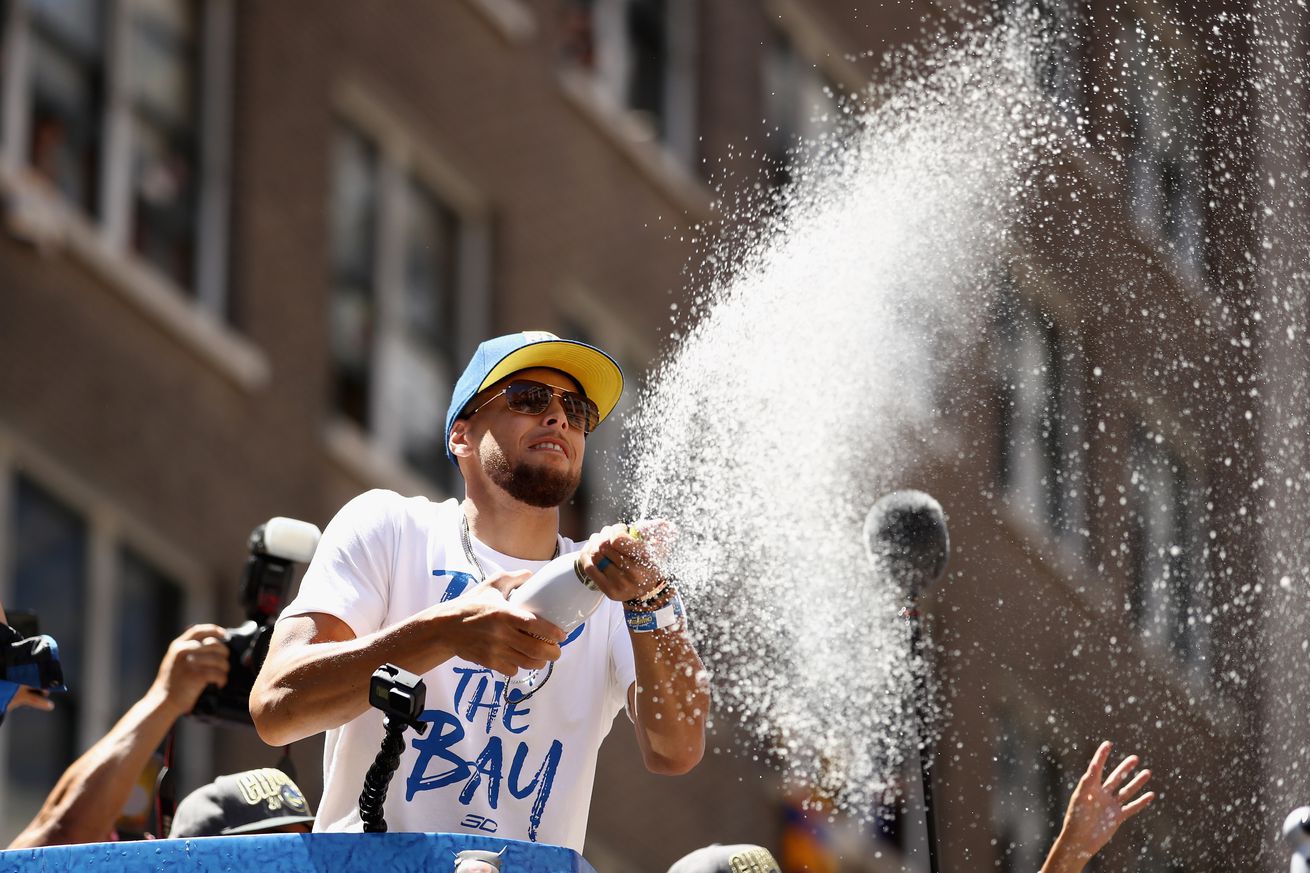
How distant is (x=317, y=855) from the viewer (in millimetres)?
3824

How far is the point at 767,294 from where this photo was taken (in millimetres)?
6203

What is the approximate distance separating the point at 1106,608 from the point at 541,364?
21.3ft

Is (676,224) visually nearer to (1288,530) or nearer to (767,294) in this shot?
(1288,530)

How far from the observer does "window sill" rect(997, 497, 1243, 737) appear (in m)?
9.91

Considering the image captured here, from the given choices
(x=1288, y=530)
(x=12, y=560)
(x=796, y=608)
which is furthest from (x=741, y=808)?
(x=796, y=608)

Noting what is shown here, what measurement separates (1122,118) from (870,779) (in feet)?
17.0

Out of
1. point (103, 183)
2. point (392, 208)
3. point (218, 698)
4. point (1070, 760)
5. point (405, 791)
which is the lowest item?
point (405, 791)

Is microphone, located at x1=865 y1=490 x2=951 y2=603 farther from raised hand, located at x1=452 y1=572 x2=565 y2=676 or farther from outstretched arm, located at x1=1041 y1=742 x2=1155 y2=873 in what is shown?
raised hand, located at x1=452 y1=572 x2=565 y2=676

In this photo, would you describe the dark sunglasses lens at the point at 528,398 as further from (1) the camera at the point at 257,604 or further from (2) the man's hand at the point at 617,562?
(1) the camera at the point at 257,604

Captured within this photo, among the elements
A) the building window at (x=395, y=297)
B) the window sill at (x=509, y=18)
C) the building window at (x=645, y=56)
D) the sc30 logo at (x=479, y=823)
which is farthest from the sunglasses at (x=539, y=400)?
the building window at (x=645, y=56)

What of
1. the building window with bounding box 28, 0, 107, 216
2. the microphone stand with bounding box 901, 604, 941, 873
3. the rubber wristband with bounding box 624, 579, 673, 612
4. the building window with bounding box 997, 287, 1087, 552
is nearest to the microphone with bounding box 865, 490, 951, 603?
the microphone stand with bounding box 901, 604, 941, 873

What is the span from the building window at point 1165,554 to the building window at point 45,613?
563 cm

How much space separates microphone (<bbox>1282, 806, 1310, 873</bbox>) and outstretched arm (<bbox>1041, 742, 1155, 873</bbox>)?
0.70 metres

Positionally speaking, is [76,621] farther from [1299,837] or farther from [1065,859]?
[1299,837]
